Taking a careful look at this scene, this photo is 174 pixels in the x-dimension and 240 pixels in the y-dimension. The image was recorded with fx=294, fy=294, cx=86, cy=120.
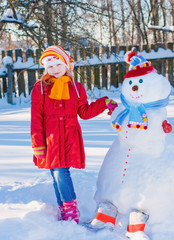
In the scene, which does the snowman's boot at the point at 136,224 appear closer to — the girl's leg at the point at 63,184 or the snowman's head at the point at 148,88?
the girl's leg at the point at 63,184

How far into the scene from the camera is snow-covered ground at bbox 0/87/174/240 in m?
1.99

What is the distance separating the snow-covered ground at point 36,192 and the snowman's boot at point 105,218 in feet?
0.24

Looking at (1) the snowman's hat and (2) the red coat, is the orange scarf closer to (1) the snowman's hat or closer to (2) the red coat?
(2) the red coat

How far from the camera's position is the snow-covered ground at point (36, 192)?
199 cm

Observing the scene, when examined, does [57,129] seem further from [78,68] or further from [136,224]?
[78,68]

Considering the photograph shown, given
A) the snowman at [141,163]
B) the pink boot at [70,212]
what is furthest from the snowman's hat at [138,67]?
the pink boot at [70,212]

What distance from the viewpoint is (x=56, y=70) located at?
2.27m

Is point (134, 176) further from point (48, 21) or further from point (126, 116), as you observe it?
point (48, 21)

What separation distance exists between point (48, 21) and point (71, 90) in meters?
1.98

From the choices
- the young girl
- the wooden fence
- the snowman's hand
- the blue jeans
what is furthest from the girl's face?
the wooden fence

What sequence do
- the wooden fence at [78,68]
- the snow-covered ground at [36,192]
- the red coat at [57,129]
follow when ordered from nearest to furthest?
the snow-covered ground at [36,192], the red coat at [57,129], the wooden fence at [78,68]

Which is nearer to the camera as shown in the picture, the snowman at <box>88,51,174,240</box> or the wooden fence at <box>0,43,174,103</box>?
the snowman at <box>88,51,174,240</box>

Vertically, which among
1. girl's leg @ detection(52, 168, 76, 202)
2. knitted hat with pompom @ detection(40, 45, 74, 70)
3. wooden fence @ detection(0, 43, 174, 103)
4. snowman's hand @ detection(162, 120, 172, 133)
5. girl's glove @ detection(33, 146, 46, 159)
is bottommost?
girl's leg @ detection(52, 168, 76, 202)

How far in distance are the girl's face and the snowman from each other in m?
0.50
